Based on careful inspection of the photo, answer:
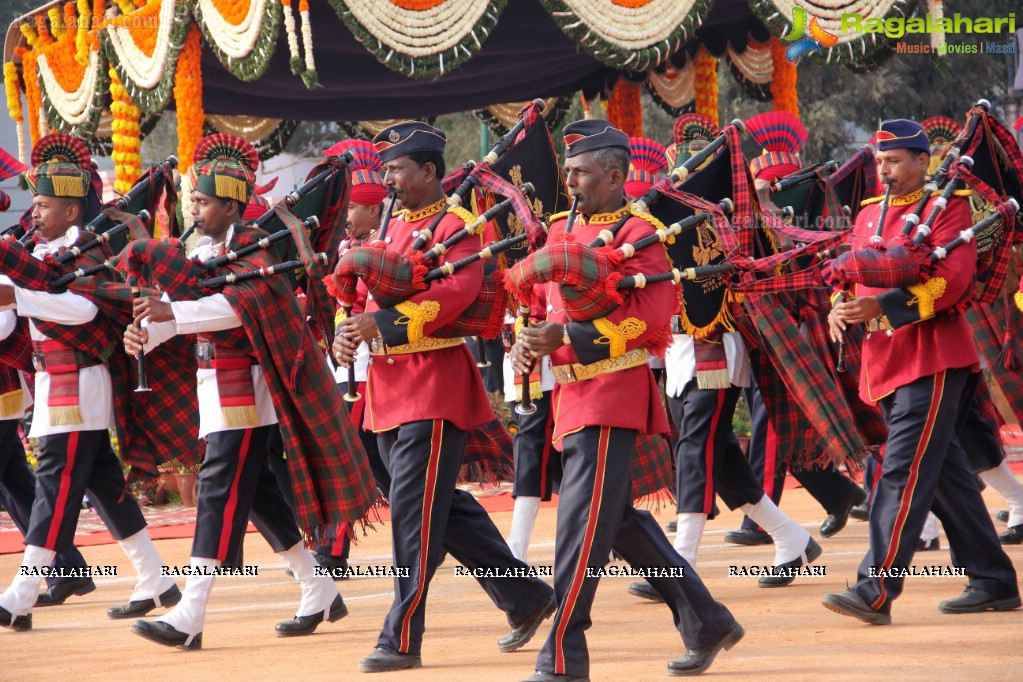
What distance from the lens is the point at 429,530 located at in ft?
16.6

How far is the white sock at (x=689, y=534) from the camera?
6.16 meters

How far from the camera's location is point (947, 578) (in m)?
6.42

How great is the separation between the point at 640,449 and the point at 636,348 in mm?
944

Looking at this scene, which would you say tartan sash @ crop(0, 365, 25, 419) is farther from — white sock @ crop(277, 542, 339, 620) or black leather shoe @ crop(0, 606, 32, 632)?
white sock @ crop(277, 542, 339, 620)

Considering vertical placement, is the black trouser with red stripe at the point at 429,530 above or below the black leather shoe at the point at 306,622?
above

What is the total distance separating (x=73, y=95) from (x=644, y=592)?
8412 mm

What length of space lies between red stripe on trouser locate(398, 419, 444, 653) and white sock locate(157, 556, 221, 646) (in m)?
0.94

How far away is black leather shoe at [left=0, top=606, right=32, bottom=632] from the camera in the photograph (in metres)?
6.05

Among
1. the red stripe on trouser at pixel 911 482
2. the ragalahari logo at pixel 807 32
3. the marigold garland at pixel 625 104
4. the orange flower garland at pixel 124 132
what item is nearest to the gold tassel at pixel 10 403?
the red stripe on trouser at pixel 911 482

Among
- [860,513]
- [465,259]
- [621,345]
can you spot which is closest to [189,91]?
[860,513]

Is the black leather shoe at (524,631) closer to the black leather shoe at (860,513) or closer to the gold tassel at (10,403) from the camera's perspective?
the gold tassel at (10,403)

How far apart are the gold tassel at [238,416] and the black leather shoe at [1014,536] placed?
3.96 m

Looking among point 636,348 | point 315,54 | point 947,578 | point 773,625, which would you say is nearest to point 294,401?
point 636,348

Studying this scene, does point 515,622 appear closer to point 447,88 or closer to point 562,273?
point 562,273
